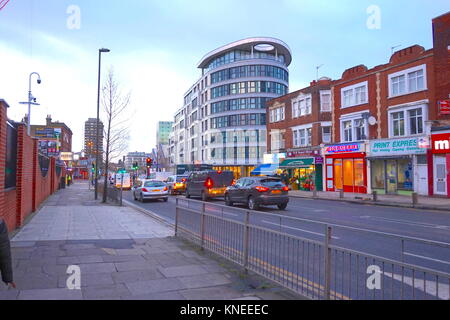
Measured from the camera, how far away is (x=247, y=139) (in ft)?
213

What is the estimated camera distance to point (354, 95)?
31203 mm

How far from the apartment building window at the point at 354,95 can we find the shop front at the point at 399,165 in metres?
4.15

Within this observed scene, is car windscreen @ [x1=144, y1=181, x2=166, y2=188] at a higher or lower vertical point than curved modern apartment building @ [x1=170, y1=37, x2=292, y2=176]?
lower

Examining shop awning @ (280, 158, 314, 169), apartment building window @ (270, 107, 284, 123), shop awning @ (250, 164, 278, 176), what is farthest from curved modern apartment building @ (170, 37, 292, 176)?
shop awning @ (280, 158, 314, 169)

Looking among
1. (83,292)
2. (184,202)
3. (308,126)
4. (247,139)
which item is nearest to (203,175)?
(184,202)

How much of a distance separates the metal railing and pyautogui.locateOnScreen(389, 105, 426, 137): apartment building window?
21134 mm

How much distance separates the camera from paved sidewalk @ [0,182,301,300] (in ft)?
16.5

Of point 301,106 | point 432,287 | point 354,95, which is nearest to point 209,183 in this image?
point 354,95

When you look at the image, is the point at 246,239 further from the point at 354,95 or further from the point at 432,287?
the point at 354,95

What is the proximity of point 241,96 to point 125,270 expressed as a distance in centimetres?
6055

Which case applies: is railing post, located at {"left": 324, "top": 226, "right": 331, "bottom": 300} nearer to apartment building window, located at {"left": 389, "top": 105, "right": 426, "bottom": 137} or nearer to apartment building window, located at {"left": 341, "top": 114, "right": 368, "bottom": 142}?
apartment building window, located at {"left": 389, "top": 105, "right": 426, "bottom": 137}

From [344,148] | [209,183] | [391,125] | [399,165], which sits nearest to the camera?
[209,183]
